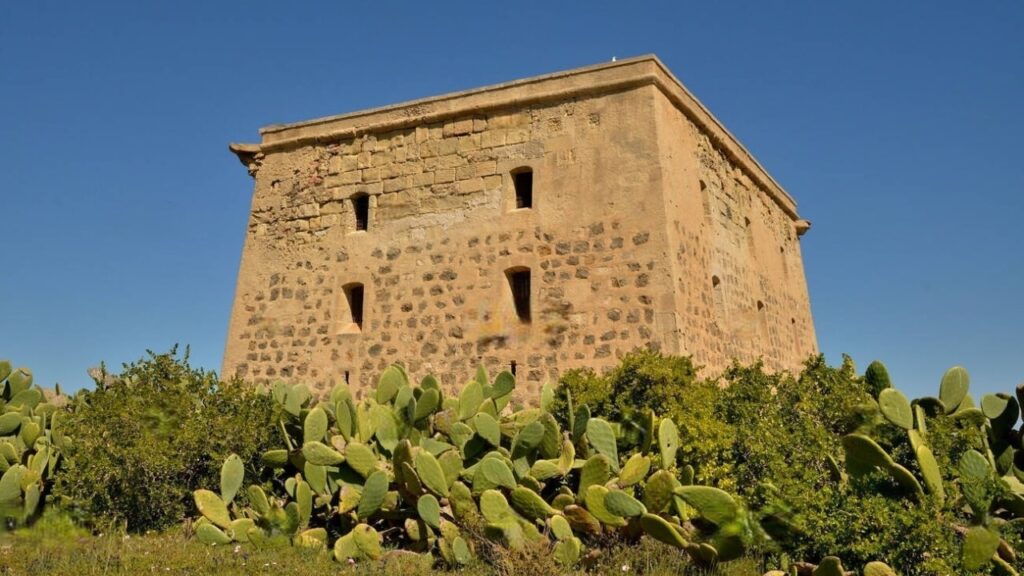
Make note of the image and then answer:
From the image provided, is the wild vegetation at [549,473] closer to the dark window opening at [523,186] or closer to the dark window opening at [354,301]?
the dark window opening at [523,186]

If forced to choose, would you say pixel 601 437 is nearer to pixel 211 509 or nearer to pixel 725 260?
pixel 211 509

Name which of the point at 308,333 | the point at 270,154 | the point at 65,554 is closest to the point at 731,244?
the point at 308,333

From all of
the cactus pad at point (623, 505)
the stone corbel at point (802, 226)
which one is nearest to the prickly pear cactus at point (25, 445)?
the cactus pad at point (623, 505)

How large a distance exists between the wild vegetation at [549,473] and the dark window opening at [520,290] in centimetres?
189

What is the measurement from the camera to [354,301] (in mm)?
12562

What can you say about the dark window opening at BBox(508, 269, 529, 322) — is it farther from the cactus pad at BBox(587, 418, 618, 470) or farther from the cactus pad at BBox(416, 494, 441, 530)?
the cactus pad at BBox(416, 494, 441, 530)

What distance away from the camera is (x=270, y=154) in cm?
1380

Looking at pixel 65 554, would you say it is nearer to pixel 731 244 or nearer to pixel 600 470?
pixel 600 470

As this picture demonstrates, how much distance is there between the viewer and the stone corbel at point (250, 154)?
13859 mm

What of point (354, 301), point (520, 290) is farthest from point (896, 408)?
point (354, 301)

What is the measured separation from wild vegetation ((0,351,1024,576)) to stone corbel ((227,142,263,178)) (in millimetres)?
5686

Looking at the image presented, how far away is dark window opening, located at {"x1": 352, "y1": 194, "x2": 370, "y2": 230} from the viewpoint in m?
12.8

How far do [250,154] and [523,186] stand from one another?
17.5 ft

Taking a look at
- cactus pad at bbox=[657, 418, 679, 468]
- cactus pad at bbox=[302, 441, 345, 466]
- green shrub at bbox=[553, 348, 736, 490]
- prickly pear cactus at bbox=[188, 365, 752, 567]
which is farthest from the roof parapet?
cactus pad at bbox=[302, 441, 345, 466]
